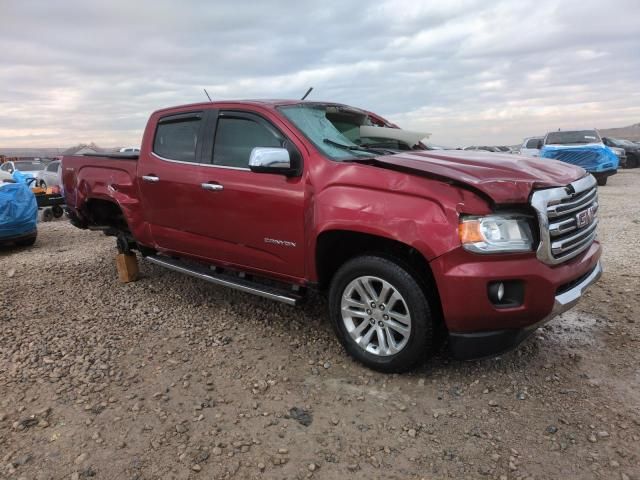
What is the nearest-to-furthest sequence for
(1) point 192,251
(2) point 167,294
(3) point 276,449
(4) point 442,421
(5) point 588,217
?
(3) point 276,449, (4) point 442,421, (5) point 588,217, (1) point 192,251, (2) point 167,294

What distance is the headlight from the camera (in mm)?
2957

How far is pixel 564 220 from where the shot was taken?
3178 mm

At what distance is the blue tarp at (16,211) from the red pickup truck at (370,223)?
3.99 meters

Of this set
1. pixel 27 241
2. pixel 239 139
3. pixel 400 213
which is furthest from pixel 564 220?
pixel 27 241

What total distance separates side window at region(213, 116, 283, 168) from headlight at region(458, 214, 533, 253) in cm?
169

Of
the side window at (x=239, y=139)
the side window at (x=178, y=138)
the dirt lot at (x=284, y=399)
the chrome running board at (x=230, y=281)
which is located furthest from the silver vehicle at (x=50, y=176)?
the side window at (x=239, y=139)

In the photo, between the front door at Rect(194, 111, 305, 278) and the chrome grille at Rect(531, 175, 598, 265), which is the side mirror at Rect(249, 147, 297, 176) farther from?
the chrome grille at Rect(531, 175, 598, 265)

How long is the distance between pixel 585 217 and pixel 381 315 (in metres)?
1.53

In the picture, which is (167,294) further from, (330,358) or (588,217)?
(588,217)

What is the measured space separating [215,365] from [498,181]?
2.36 meters

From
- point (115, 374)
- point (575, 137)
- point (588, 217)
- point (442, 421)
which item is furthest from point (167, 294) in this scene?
point (575, 137)

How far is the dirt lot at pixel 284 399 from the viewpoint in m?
2.64

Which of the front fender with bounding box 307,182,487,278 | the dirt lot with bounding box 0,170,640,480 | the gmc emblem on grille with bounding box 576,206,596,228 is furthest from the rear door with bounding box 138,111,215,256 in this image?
the gmc emblem on grille with bounding box 576,206,596,228

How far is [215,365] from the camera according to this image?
3.74 m
